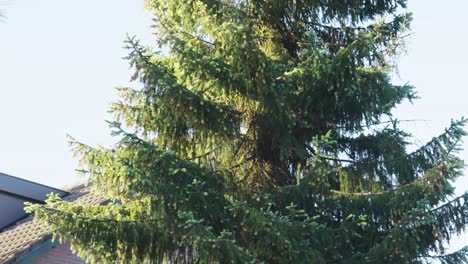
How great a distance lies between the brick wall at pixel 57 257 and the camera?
Answer: 10243 mm

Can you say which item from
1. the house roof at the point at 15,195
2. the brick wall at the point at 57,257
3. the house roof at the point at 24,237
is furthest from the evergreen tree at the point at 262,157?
the house roof at the point at 15,195

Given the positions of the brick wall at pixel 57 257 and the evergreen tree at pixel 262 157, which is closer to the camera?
the evergreen tree at pixel 262 157

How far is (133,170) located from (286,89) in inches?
81.1

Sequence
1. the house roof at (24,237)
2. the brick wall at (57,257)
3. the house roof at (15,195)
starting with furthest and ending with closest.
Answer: the house roof at (15,195) → the brick wall at (57,257) → the house roof at (24,237)

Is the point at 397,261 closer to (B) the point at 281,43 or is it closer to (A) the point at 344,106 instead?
Answer: (A) the point at 344,106

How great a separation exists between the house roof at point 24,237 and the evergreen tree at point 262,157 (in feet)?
5.27

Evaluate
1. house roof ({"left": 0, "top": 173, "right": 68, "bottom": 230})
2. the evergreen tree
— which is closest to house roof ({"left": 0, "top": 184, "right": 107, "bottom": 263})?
house roof ({"left": 0, "top": 173, "right": 68, "bottom": 230})

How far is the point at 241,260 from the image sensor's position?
6.70 m

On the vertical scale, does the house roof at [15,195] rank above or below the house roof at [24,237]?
above

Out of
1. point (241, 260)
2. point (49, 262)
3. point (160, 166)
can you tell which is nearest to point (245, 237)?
point (241, 260)

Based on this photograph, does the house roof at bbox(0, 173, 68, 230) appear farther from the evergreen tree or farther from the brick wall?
the evergreen tree

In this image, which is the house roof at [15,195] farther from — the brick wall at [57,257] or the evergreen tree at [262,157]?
the evergreen tree at [262,157]

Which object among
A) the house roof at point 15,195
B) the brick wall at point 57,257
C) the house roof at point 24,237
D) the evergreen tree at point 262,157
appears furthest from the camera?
the house roof at point 15,195

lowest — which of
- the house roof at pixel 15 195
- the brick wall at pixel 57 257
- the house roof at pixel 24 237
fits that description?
the brick wall at pixel 57 257
